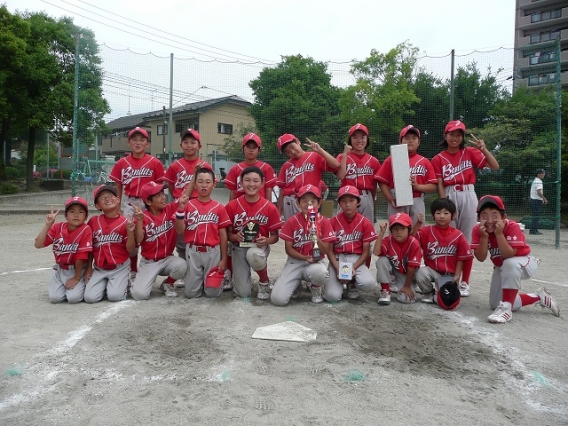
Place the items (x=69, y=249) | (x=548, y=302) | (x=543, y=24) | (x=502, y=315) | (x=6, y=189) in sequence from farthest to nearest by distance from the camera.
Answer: (x=543, y=24) < (x=6, y=189) < (x=69, y=249) < (x=548, y=302) < (x=502, y=315)

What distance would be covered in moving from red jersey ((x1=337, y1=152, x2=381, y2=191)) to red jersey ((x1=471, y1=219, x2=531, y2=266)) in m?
1.30

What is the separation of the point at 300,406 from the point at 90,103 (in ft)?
30.8

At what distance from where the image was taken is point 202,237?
453cm

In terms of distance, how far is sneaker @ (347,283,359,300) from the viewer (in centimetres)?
456

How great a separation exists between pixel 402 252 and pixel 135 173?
125 inches

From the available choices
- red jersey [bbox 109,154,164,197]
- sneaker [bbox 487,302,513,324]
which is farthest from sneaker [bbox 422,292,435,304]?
red jersey [bbox 109,154,164,197]

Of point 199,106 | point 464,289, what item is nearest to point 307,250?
point 464,289

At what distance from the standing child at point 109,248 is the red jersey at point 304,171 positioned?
1798 millimetres

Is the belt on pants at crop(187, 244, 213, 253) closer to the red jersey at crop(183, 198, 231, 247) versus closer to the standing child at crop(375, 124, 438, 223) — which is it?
the red jersey at crop(183, 198, 231, 247)

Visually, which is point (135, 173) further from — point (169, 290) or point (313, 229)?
point (313, 229)

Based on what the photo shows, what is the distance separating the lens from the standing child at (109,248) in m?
4.46

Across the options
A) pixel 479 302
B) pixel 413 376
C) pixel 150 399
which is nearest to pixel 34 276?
pixel 150 399

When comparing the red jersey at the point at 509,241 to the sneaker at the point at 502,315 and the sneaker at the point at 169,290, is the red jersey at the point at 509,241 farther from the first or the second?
the sneaker at the point at 169,290

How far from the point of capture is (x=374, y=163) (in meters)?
5.14
